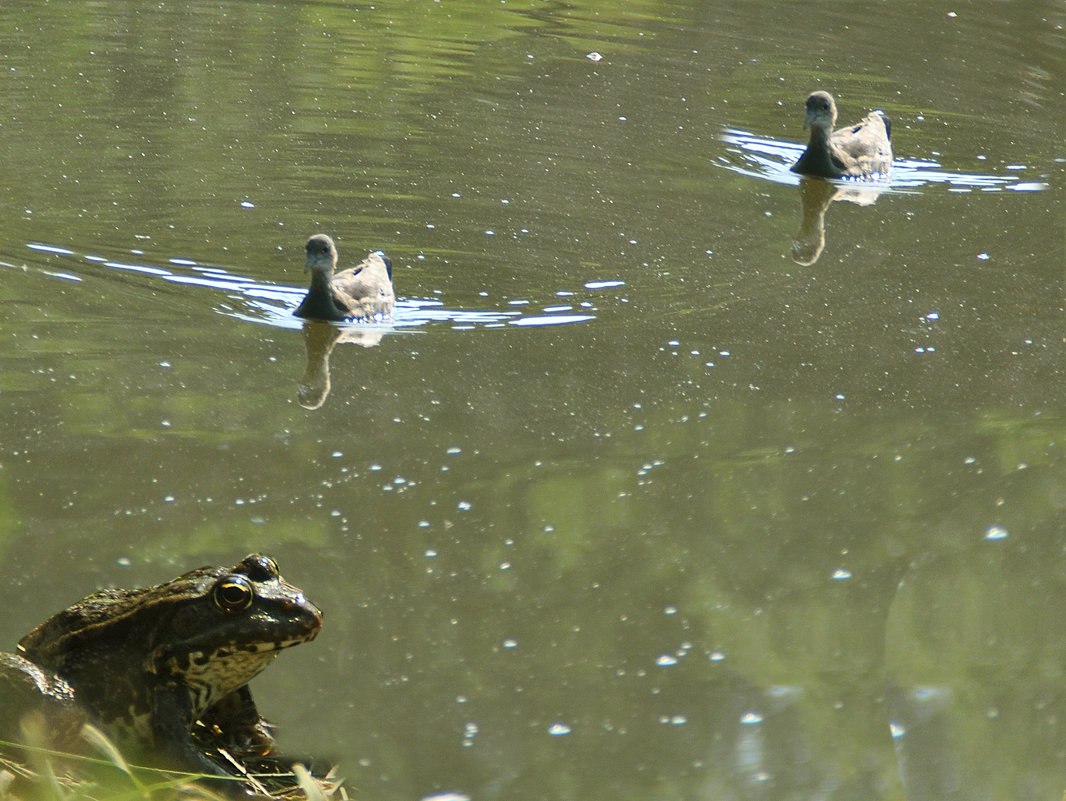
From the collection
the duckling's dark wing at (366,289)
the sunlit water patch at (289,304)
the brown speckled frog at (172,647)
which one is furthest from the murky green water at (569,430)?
the brown speckled frog at (172,647)

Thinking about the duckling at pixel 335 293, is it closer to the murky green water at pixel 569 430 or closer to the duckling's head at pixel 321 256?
the duckling's head at pixel 321 256

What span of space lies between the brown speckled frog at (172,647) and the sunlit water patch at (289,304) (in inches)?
139

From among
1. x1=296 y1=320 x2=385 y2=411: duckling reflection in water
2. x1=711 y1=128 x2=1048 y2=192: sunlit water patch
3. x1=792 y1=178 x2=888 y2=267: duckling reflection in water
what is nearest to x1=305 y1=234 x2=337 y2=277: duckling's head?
x1=296 y1=320 x2=385 y2=411: duckling reflection in water

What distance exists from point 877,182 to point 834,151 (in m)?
0.41

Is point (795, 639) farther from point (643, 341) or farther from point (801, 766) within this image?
point (643, 341)

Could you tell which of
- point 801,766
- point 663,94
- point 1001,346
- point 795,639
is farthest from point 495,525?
point 663,94

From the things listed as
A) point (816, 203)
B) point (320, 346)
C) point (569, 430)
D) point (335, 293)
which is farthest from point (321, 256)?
point (816, 203)

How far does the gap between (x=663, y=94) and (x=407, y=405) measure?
7000 mm

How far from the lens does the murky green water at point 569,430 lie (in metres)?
4.10

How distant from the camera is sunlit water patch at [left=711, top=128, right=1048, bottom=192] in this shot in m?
9.78

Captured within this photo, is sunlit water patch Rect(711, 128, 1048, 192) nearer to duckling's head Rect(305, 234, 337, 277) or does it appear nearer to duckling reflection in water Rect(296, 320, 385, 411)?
duckling's head Rect(305, 234, 337, 277)

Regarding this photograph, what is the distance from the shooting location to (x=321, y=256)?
23.2 feet

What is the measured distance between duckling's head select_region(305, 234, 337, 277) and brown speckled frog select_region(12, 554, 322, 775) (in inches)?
144

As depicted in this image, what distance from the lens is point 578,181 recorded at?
9.48m
